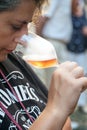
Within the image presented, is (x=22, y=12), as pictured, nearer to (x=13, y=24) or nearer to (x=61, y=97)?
(x=13, y=24)

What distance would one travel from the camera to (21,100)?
2.46 meters

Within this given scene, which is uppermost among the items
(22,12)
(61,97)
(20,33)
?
(22,12)

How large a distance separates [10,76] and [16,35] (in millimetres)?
234

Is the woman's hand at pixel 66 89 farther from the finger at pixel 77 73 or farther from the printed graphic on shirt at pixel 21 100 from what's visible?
the printed graphic on shirt at pixel 21 100

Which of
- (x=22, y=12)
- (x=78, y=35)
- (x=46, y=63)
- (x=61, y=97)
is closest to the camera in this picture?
(x=61, y=97)

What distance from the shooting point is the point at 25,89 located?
99.4 inches

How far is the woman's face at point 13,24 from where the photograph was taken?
2.31m

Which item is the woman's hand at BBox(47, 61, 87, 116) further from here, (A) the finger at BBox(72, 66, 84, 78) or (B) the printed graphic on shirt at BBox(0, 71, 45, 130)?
(B) the printed graphic on shirt at BBox(0, 71, 45, 130)

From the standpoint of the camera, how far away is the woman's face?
2.31 meters

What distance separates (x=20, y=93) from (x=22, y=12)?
0.37m

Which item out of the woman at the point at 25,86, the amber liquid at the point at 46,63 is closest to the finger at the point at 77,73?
the woman at the point at 25,86

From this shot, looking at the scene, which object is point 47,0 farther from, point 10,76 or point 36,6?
point 10,76

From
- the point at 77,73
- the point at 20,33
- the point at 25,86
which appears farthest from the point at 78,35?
the point at 77,73

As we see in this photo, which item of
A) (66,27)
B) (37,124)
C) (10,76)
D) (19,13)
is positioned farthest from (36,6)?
(66,27)
